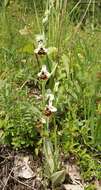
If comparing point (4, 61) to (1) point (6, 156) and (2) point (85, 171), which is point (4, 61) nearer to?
(1) point (6, 156)

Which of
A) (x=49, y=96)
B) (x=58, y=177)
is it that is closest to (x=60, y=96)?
(x=49, y=96)

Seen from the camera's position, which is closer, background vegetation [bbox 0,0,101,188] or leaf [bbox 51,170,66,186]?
leaf [bbox 51,170,66,186]

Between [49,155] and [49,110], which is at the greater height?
[49,110]

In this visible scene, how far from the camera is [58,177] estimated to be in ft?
6.41

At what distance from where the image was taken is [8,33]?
287 centimetres

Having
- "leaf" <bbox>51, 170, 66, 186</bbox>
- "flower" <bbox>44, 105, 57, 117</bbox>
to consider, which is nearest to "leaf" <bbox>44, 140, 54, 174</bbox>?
"leaf" <bbox>51, 170, 66, 186</bbox>

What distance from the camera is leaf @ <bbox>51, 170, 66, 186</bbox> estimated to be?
194 cm

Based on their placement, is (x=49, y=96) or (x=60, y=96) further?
(x=60, y=96)

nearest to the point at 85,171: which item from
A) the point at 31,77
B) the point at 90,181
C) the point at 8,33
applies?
the point at 90,181

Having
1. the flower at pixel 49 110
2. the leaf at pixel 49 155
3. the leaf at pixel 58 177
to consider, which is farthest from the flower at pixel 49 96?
the leaf at pixel 58 177

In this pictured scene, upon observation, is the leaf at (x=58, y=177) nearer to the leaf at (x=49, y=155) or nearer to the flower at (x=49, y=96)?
the leaf at (x=49, y=155)

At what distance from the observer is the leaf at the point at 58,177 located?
1.94m

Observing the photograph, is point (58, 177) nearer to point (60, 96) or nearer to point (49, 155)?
point (49, 155)

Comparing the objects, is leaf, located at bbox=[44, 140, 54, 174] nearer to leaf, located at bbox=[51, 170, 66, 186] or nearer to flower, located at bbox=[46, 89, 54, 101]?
leaf, located at bbox=[51, 170, 66, 186]
